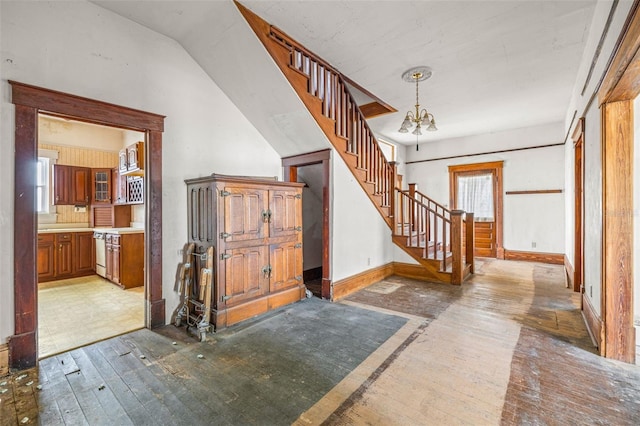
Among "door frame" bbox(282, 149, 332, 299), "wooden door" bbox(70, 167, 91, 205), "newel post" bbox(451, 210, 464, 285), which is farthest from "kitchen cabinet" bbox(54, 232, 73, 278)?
"newel post" bbox(451, 210, 464, 285)

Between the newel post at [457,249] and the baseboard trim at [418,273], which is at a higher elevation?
the newel post at [457,249]

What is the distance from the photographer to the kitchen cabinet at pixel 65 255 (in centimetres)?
483

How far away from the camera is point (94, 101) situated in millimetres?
2643

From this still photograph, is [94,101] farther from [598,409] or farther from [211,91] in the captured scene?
[598,409]

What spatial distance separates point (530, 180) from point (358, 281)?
16.3 ft

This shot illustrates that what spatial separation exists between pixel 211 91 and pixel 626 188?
420 cm

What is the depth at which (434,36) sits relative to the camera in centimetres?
309

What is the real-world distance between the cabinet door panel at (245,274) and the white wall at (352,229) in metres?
1.02

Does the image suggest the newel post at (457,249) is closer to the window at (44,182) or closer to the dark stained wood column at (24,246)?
the dark stained wood column at (24,246)

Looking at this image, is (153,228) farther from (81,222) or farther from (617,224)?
(617,224)

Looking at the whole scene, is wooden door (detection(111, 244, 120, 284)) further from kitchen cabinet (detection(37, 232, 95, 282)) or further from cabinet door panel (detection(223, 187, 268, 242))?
cabinet door panel (detection(223, 187, 268, 242))

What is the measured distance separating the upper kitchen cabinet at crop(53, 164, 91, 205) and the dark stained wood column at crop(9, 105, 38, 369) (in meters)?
3.94

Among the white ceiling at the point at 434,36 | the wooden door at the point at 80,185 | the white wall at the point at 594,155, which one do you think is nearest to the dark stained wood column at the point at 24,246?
the white ceiling at the point at 434,36

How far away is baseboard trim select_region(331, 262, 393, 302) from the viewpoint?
4.03 meters
